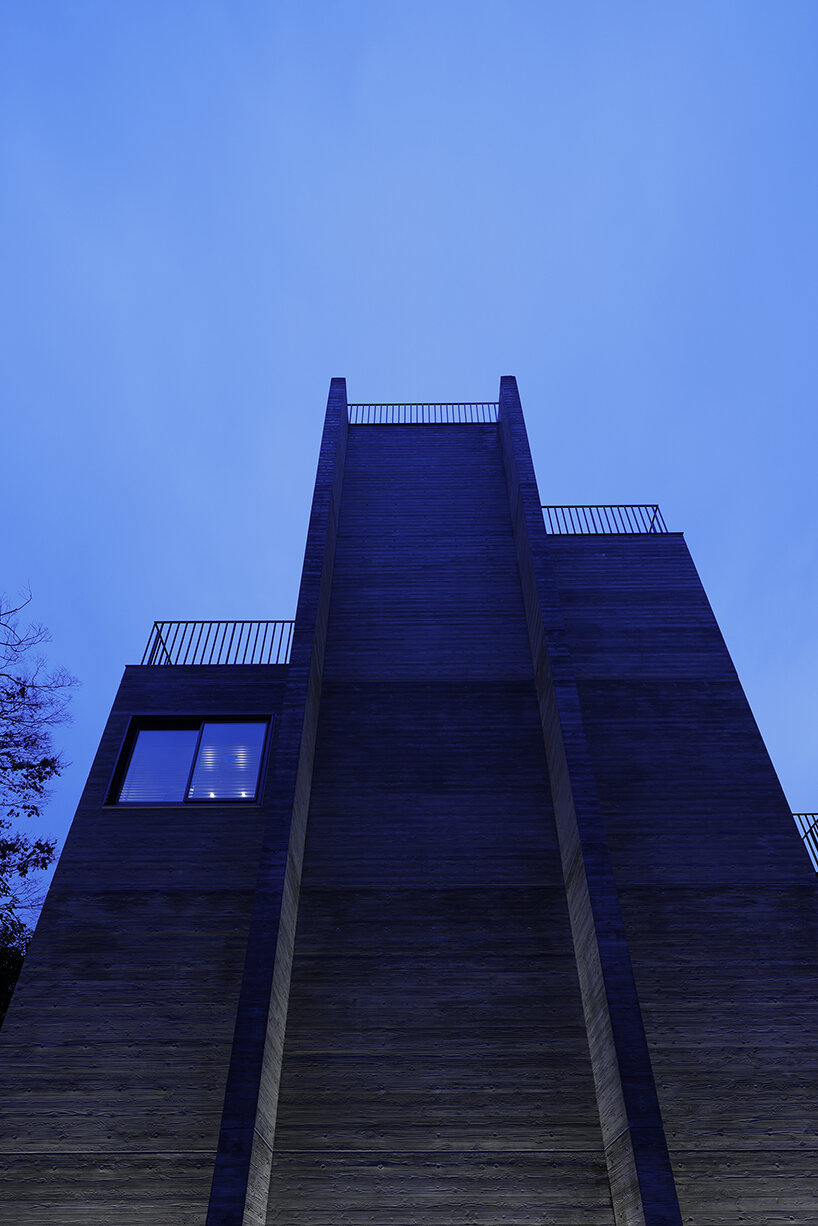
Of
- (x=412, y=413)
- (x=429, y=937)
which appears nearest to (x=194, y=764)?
(x=429, y=937)

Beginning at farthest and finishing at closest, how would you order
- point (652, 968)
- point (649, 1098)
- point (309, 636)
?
point (309, 636) < point (652, 968) < point (649, 1098)

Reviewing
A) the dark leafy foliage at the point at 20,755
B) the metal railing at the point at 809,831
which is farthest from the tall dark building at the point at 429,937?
the dark leafy foliage at the point at 20,755

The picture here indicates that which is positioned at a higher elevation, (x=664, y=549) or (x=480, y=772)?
(x=664, y=549)

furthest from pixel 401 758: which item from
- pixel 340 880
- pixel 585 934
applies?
pixel 585 934

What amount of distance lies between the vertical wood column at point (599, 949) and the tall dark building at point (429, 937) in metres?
0.03

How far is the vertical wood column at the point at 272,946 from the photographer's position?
4906 mm

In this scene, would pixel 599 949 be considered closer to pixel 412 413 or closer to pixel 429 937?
pixel 429 937

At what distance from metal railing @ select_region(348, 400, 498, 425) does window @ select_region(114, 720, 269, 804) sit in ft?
24.1

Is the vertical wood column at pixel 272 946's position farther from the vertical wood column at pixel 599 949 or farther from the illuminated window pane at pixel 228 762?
the vertical wood column at pixel 599 949

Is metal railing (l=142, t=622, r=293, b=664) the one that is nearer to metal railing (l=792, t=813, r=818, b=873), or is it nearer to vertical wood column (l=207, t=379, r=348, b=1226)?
vertical wood column (l=207, t=379, r=348, b=1226)

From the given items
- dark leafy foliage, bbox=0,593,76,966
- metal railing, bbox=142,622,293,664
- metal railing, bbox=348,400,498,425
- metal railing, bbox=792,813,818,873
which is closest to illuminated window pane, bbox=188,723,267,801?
metal railing, bbox=142,622,293,664

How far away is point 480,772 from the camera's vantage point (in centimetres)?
858

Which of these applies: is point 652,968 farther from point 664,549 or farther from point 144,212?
point 144,212

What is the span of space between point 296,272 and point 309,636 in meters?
188
